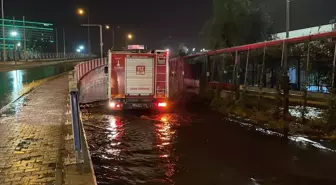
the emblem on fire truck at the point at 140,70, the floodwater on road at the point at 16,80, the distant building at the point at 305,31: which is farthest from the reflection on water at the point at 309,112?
the floodwater on road at the point at 16,80

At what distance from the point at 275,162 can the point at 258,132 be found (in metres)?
3.62

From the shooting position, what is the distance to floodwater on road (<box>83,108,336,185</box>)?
6.99 metres

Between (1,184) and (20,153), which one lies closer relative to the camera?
(1,184)

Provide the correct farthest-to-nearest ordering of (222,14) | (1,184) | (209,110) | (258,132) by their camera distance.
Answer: (222,14), (209,110), (258,132), (1,184)

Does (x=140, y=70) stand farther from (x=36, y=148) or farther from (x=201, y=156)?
(x=36, y=148)

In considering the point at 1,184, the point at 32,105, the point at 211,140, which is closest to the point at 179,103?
the point at 32,105

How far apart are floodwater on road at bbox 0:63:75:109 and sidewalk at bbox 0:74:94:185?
387cm

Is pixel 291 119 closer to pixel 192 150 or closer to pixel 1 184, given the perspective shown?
pixel 192 150

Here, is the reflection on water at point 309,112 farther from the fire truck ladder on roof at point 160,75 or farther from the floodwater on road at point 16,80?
the floodwater on road at point 16,80

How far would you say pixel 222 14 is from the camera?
28500 mm

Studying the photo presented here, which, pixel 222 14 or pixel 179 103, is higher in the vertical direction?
pixel 222 14

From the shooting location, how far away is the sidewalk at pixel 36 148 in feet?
19.2

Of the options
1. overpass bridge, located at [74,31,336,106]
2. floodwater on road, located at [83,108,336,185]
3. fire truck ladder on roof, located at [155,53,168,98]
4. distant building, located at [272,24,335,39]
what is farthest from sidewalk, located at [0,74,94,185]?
distant building, located at [272,24,335,39]

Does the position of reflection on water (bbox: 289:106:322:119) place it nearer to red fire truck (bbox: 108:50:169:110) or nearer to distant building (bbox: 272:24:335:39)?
red fire truck (bbox: 108:50:169:110)
